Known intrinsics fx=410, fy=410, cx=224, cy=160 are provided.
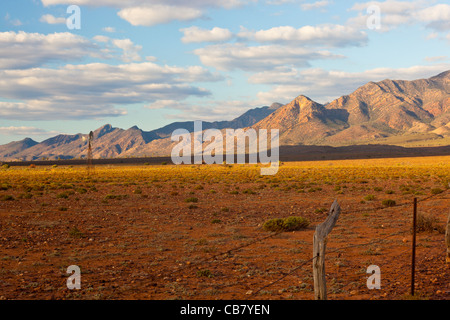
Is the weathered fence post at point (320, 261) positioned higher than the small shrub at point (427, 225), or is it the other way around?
the weathered fence post at point (320, 261)

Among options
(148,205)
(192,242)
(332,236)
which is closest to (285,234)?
(332,236)

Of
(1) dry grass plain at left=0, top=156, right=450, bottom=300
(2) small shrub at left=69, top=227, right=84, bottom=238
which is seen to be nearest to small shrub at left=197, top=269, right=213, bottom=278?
(1) dry grass plain at left=0, top=156, right=450, bottom=300

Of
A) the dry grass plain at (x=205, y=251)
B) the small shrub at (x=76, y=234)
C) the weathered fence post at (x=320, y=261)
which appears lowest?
the dry grass plain at (x=205, y=251)

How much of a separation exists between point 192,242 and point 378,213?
11.7 metres

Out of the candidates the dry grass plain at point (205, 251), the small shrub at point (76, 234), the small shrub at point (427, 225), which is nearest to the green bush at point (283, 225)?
the dry grass plain at point (205, 251)

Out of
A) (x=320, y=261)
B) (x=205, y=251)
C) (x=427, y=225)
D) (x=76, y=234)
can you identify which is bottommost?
(x=205, y=251)

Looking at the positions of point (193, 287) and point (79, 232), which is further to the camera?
point (79, 232)

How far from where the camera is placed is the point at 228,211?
2408 cm

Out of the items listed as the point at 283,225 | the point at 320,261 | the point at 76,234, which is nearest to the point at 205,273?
the point at 320,261

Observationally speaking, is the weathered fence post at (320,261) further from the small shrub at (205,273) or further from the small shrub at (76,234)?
the small shrub at (76,234)

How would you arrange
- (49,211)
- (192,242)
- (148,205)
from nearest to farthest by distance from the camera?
(192,242)
(49,211)
(148,205)

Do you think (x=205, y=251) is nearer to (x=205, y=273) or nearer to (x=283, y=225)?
(x=205, y=273)
